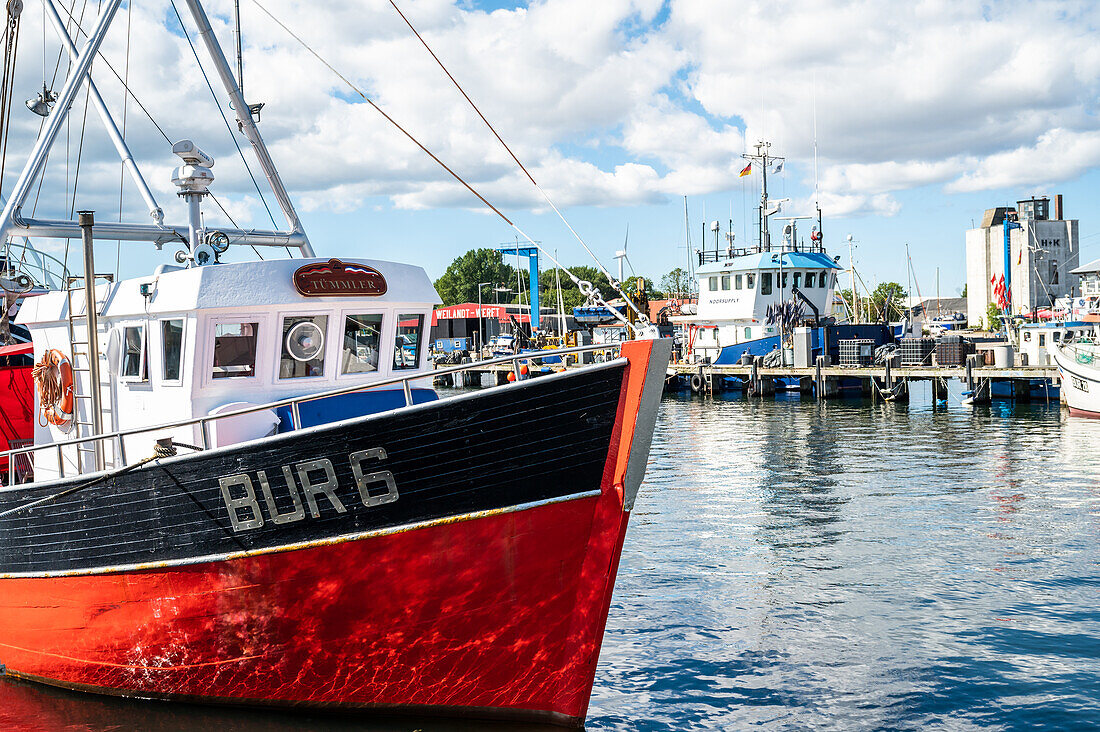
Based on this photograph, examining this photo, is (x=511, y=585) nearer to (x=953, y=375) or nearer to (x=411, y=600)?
(x=411, y=600)

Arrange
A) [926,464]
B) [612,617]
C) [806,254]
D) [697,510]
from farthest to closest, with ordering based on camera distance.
Result: [806,254], [926,464], [697,510], [612,617]

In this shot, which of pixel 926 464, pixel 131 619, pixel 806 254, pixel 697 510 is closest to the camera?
pixel 131 619

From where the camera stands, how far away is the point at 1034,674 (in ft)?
32.8

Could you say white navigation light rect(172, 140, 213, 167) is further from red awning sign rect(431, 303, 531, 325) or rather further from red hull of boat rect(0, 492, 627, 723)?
red awning sign rect(431, 303, 531, 325)

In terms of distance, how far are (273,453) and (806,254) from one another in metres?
44.7

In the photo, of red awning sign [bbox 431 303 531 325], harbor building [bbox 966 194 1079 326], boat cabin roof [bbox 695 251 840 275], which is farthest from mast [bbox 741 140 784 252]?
harbor building [bbox 966 194 1079 326]

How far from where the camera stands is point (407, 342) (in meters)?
11.4

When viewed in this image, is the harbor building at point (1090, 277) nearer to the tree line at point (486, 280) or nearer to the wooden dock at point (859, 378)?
the wooden dock at point (859, 378)

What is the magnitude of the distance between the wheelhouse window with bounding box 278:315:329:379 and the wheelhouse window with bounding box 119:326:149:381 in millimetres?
1482

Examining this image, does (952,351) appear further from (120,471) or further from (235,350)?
(120,471)

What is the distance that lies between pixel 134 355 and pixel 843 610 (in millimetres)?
8866

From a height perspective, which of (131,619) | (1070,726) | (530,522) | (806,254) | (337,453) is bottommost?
(1070,726)

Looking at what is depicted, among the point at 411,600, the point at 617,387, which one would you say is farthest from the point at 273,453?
the point at 617,387

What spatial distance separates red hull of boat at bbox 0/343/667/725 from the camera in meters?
8.31
